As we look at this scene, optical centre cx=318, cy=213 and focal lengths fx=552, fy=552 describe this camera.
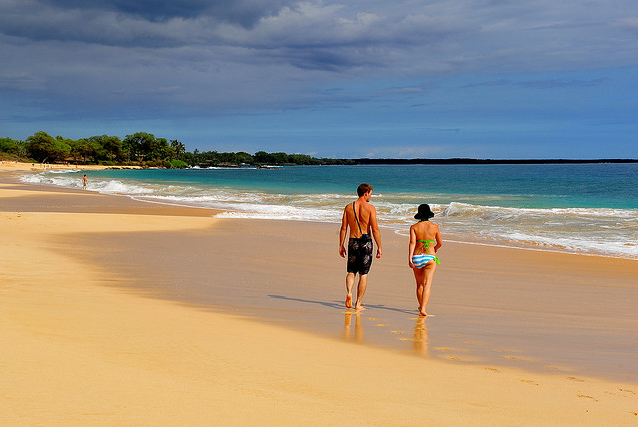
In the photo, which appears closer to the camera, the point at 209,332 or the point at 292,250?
the point at 209,332

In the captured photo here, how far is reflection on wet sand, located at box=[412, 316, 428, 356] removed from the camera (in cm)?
575

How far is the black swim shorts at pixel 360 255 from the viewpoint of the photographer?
768 cm

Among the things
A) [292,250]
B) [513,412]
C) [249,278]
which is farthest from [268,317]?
[292,250]

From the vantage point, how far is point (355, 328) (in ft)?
21.7

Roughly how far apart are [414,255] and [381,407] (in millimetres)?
3787

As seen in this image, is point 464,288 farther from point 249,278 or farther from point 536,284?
point 249,278

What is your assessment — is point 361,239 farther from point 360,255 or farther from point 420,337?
point 420,337

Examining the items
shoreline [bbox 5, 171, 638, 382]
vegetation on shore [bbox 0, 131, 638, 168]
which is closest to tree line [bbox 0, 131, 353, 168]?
vegetation on shore [bbox 0, 131, 638, 168]

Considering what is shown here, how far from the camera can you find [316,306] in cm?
786

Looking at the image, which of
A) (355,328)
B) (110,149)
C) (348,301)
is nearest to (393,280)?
(348,301)

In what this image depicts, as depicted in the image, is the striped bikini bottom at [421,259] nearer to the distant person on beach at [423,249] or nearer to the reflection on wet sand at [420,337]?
the distant person on beach at [423,249]

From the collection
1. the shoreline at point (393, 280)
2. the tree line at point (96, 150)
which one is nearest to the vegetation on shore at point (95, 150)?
the tree line at point (96, 150)

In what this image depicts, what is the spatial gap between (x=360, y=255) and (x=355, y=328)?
1.34 m

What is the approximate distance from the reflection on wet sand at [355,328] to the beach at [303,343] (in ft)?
0.14
